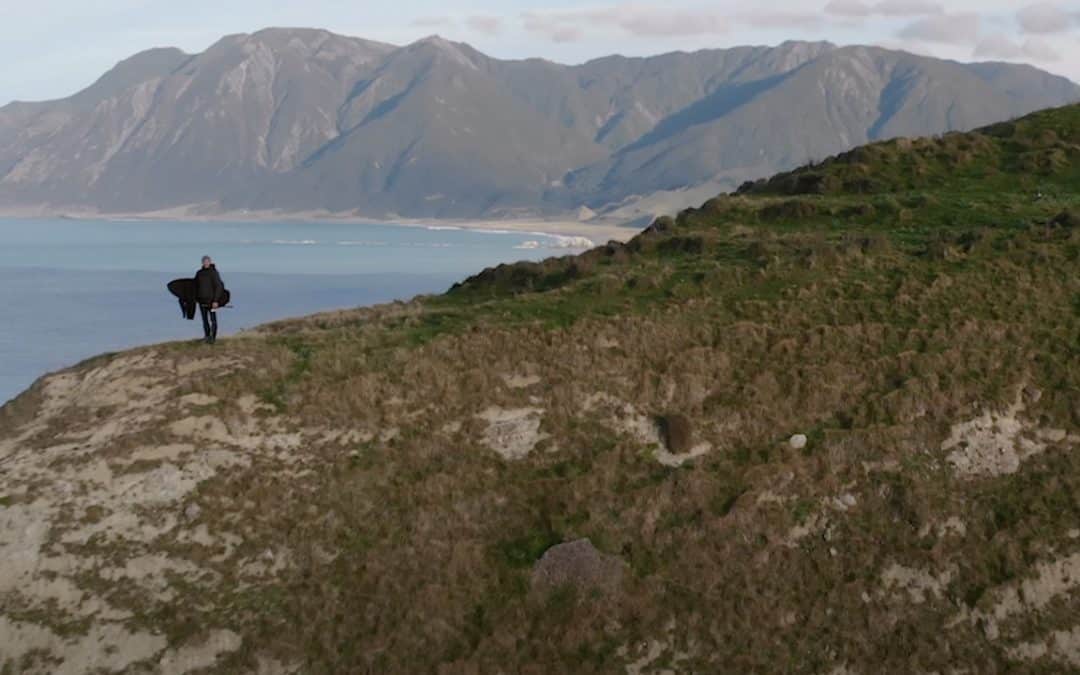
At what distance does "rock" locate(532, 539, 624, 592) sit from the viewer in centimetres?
2248

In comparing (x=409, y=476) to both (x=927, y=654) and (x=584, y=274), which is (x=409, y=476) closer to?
(x=927, y=654)

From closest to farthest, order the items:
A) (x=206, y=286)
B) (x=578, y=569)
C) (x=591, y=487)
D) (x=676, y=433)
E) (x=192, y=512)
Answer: (x=578, y=569) → (x=192, y=512) → (x=591, y=487) → (x=676, y=433) → (x=206, y=286)

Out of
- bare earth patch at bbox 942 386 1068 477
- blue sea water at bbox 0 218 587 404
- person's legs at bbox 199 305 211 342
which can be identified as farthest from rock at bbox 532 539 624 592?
blue sea water at bbox 0 218 587 404

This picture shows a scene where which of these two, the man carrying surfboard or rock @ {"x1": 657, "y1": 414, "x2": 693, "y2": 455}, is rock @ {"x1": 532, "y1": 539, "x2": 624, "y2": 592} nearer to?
rock @ {"x1": 657, "y1": 414, "x2": 693, "y2": 455}

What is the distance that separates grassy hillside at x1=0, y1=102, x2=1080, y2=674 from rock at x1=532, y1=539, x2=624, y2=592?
0.27 ft

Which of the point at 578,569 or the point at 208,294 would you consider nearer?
the point at 578,569

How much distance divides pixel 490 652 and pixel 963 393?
569 inches

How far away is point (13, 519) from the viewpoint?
2312 cm

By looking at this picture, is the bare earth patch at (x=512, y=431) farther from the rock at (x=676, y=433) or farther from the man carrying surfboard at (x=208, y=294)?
the man carrying surfboard at (x=208, y=294)

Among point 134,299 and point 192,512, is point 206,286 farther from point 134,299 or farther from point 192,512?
point 134,299

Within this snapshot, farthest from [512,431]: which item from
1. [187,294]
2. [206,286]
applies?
[187,294]

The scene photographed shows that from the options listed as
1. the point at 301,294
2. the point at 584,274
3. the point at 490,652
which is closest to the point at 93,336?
the point at 301,294

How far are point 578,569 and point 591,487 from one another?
8.28ft

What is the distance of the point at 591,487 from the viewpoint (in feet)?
80.9
